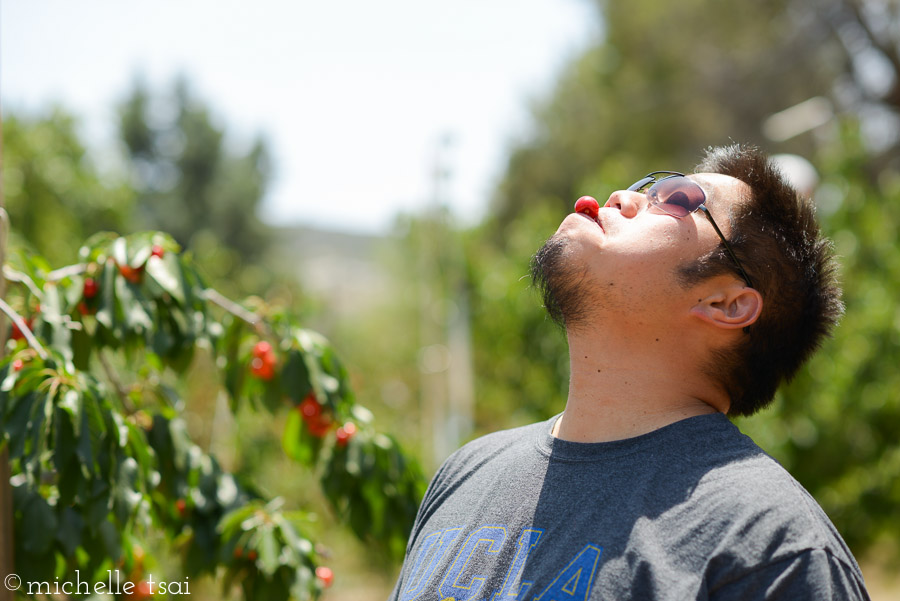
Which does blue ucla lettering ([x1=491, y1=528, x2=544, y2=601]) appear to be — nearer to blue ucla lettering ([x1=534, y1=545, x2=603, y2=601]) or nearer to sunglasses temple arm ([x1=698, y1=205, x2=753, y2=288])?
blue ucla lettering ([x1=534, y1=545, x2=603, y2=601])

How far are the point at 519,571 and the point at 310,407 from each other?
3.99 ft

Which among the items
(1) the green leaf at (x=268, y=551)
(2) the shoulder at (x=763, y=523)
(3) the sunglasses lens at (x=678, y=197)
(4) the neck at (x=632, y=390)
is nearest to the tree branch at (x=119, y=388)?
(1) the green leaf at (x=268, y=551)

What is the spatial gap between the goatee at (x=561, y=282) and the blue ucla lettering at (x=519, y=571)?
1.59 feet

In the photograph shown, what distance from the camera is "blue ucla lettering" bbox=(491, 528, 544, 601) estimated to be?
4.42ft

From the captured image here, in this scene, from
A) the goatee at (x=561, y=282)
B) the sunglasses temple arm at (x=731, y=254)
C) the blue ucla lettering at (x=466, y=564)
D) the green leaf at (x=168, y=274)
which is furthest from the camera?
the green leaf at (x=168, y=274)

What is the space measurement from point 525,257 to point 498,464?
216 inches

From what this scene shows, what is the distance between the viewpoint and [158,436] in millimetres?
2293

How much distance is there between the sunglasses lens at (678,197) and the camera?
1595 mm

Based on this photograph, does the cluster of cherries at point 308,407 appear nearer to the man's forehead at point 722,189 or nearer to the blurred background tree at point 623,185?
the blurred background tree at point 623,185

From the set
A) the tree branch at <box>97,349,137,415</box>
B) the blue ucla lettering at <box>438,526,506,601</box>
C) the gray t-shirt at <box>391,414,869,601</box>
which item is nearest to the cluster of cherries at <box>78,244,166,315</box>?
the tree branch at <box>97,349,137,415</box>

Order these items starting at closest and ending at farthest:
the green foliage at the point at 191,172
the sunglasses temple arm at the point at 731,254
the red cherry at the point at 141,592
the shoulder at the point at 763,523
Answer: the shoulder at the point at 763,523 → the sunglasses temple arm at the point at 731,254 → the red cherry at the point at 141,592 → the green foliage at the point at 191,172

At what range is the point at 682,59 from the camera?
579 inches

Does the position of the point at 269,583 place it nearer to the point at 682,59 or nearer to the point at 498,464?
the point at 498,464

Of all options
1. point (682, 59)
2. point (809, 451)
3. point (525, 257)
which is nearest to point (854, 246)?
point (809, 451)
